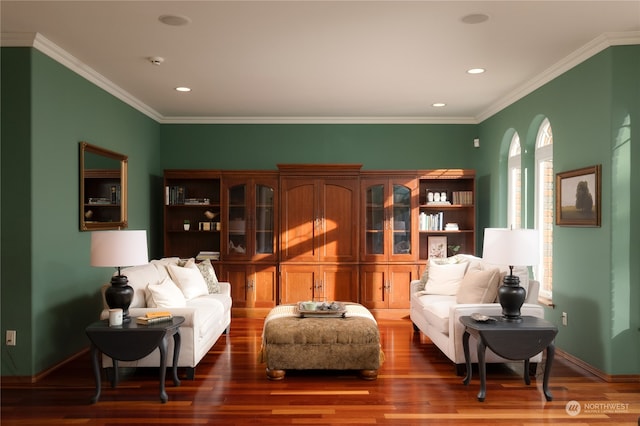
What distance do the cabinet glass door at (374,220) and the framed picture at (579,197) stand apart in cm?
250

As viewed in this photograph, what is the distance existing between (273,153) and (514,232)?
4.16 metres

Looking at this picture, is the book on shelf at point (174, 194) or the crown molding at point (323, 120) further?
the crown molding at point (323, 120)

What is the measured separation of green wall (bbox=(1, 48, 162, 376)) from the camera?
4.08 metres

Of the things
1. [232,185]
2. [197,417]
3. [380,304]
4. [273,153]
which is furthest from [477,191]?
[197,417]

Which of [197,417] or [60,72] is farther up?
[60,72]

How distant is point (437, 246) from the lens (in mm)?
7277

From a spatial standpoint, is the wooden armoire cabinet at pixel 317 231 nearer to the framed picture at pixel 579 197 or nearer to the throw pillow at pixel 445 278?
the throw pillow at pixel 445 278

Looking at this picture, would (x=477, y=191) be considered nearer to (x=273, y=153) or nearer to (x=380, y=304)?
(x=380, y=304)

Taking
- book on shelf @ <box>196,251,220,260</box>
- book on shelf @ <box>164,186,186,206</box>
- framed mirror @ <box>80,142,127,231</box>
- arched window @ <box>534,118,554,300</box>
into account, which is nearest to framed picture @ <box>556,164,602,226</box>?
arched window @ <box>534,118,554,300</box>

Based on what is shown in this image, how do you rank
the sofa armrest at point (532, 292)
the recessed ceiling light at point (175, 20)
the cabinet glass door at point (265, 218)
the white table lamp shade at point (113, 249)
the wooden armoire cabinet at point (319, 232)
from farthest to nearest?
the cabinet glass door at point (265, 218), the wooden armoire cabinet at point (319, 232), the sofa armrest at point (532, 292), the white table lamp shade at point (113, 249), the recessed ceiling light at point (175, 20)

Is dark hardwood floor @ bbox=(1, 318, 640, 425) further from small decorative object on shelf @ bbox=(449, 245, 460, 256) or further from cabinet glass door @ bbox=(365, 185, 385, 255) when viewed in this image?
small decorative object on shelf @ bbox=(449, 245, 460, 256)

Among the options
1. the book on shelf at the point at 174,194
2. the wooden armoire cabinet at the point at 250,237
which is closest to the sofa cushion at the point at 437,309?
the wooden armoire cabinet at the point at 250,237

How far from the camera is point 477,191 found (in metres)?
7.37

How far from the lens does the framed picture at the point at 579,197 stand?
423 cm
